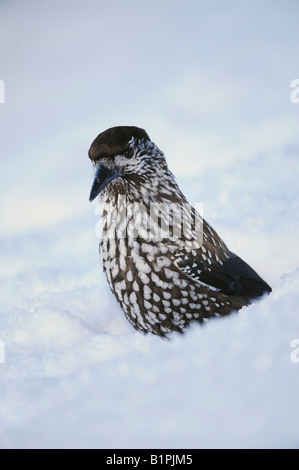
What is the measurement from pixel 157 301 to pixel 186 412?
41.1 inches

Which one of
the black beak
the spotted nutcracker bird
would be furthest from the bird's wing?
the black beak

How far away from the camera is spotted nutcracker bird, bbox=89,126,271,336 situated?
9.21ft

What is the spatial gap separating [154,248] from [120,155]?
0.56 metres

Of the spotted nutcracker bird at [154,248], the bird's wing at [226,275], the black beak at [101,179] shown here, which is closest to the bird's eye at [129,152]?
the spotted nutcracker bird at [154,248]

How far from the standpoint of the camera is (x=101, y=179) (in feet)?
9.55

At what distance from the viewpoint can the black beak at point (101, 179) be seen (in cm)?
288

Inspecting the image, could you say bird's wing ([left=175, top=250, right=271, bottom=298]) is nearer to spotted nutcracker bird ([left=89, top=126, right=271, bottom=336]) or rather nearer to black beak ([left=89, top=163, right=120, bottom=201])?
spotted nutcracker bird ([left=89, top=126, right=271, bottom=336])

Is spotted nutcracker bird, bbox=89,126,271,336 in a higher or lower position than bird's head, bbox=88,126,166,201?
lower

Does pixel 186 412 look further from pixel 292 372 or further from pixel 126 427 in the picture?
pixel 292 372

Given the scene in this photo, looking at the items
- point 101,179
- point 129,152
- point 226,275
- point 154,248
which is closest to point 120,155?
point 129,152

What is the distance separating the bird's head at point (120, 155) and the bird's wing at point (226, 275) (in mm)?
574

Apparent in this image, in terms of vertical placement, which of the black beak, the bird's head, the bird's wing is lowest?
the bird's wing

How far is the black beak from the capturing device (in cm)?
288

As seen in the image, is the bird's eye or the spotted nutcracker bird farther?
the bird's eye
